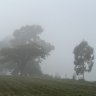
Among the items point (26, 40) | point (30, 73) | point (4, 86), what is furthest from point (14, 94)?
point (26, 40)

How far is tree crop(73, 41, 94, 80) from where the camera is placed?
90625 mm

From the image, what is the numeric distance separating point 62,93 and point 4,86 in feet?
33.6

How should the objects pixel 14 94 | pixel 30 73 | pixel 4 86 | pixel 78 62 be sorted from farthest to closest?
pixel 30 73 < pixel 78 62 < pixel 4 86 < pixel 14 94

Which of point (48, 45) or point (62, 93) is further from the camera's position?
point (48, 45)

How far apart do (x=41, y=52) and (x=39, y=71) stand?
630 inches

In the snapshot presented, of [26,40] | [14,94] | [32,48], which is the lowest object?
[14,94]

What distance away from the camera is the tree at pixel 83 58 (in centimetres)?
9062

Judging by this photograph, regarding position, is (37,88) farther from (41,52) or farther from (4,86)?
(41,52)

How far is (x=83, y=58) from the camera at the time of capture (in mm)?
91125

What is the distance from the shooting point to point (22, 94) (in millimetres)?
43844

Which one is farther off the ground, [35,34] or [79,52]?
[35,34]

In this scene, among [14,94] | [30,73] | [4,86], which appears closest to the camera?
[14,94]

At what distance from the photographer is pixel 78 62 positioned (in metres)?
90.8

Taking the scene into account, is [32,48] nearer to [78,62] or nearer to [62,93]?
[78,62]
